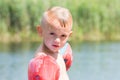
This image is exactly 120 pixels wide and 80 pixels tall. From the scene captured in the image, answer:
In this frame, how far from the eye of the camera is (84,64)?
1492 cm

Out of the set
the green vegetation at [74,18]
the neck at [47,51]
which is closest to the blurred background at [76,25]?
the green vegetation at [74,18]

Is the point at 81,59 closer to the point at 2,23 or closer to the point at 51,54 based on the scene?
the point at 2,23

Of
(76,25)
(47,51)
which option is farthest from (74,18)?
(47,51)

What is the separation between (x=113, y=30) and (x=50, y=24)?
86.0 feet

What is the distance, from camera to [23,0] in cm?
2592

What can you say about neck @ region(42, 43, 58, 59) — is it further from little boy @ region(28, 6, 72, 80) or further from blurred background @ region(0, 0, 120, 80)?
blurred background @ region(0, 0, 120, 80)

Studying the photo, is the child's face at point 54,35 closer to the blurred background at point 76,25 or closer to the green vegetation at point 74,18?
the blurred background at point 76,25

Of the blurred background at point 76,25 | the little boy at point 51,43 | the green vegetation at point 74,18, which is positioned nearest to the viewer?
the little boy at point 51,43

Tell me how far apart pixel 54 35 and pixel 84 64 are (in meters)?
13.4

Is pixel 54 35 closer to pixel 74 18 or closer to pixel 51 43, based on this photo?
pixel 51 43

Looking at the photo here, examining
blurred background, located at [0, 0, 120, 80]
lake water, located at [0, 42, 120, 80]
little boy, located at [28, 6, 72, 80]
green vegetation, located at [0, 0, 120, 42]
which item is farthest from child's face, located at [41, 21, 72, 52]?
green vegetation, located at [0, 0, 120, 42]

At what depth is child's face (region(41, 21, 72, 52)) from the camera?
150 cm

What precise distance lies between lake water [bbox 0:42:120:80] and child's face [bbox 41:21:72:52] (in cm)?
934

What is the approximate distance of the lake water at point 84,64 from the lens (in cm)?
1210
